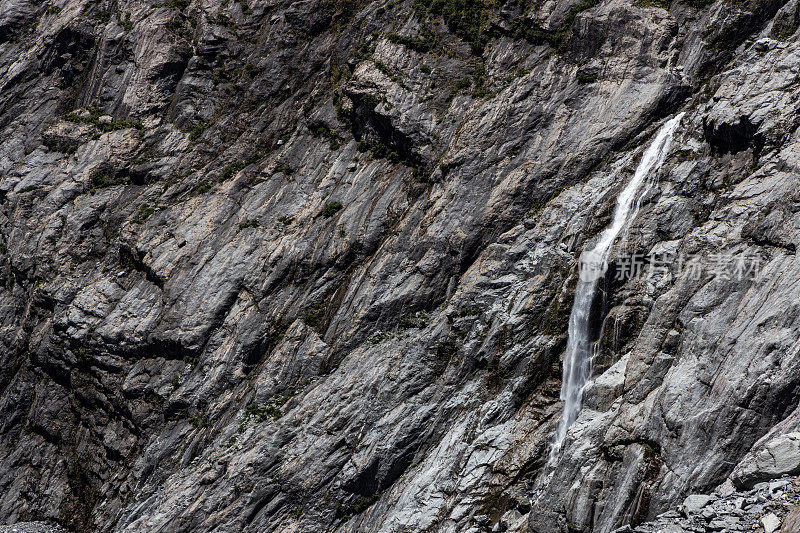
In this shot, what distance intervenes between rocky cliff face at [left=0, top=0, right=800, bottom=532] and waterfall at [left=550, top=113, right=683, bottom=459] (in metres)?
0.53

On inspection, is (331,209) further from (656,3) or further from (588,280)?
(656,3)

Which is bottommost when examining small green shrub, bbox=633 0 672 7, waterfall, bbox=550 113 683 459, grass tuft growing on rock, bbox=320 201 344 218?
waterfall, bbox=550 113 683 459

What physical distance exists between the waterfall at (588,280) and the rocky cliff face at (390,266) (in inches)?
20.9

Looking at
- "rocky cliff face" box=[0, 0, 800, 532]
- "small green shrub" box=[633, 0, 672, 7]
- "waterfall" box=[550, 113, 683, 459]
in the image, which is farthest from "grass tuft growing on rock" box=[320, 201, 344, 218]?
"small green shrub" box=[633, 0, 672, 7]

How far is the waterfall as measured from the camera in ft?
83.5

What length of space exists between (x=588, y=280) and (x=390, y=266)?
10.4 metres

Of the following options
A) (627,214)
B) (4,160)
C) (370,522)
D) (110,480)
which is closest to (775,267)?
(627,214)

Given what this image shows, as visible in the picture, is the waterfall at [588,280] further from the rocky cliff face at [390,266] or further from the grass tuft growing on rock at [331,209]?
the grass tuft growing on rock at [331,209]

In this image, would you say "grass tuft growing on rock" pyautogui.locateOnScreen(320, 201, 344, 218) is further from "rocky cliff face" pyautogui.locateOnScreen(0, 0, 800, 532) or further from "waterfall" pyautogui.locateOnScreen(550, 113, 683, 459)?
"waterfall" pyautogui.locateOnScreen(550, 113, 683, 459)

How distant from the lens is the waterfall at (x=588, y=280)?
83.5ft

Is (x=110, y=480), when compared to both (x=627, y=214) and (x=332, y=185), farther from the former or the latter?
(x=627, y=214)

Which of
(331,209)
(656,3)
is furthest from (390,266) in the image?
(656,3)

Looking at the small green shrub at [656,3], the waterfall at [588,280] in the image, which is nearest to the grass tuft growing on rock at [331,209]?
the waterfall at [588,280]

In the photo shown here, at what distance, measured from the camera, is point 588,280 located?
27328 millimetres
